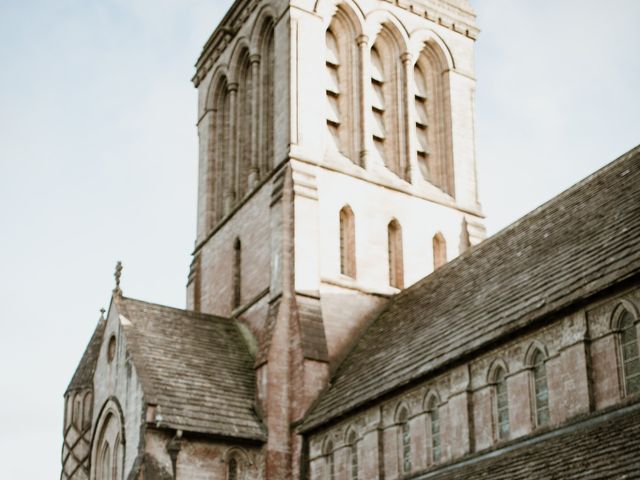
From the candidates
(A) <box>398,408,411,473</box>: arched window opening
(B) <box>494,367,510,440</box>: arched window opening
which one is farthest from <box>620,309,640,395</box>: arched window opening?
(A) <box>398,408,411,473</box>: arched window opening

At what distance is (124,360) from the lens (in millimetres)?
33625

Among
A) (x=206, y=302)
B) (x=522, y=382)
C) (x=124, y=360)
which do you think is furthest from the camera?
(x=206, y=302)

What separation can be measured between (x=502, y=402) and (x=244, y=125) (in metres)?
20.1

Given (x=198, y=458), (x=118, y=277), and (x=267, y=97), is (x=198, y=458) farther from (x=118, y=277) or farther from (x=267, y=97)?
(x=267, y=97)

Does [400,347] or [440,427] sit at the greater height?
[400,347]

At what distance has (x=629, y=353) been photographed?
21391 millimetres

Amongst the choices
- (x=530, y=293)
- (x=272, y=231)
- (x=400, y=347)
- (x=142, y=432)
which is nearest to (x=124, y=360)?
(x=142, y=432)

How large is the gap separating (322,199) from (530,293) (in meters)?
12.3

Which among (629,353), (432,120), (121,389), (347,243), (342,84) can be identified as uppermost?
(342,84)

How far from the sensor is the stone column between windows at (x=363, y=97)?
38.4 metres

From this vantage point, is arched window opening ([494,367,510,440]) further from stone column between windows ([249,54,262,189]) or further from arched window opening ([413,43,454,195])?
stone column between windows ([249,54,262,189])

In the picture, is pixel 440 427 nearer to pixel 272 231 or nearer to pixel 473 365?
pixel 473 365

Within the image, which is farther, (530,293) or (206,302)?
(206,302)

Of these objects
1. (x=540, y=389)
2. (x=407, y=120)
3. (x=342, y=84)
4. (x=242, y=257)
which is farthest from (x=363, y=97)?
(x=540, y=389)
